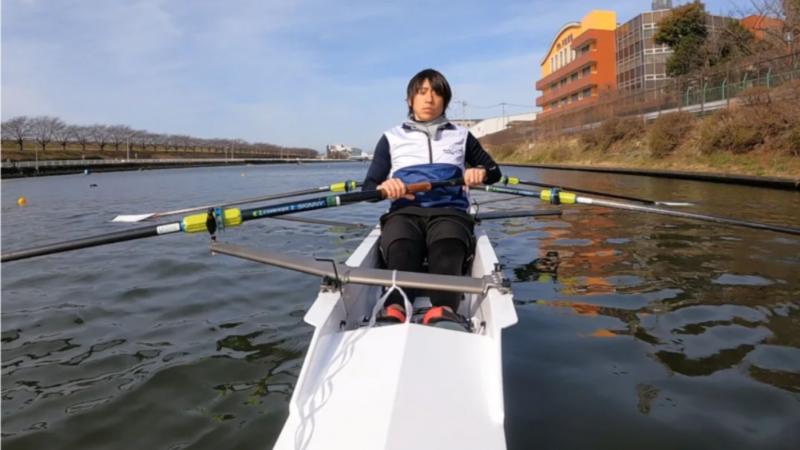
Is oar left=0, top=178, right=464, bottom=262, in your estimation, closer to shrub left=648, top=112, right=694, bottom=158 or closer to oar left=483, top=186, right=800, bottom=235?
oar left=483, top=186, right=800, bottom=235

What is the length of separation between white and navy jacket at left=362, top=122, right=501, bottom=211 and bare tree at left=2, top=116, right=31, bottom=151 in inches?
3537

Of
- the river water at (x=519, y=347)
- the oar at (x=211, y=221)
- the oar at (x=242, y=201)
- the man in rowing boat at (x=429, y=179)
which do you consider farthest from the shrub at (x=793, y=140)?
the oar at (x=211, y=221)

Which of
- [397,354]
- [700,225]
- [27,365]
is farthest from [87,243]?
[700,225]

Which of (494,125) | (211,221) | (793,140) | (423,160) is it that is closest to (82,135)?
(494,125)

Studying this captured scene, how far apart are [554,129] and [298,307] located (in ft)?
138

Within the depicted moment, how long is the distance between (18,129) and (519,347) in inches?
3622

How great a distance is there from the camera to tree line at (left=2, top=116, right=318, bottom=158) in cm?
7631

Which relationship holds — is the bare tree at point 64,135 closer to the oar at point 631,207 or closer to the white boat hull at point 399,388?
the oar at point 631,207

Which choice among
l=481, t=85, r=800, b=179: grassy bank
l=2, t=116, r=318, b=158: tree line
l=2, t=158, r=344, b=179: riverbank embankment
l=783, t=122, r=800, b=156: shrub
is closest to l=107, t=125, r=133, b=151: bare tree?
l=2, t=116, r=318, b=158: tree line

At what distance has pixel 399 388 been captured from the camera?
212 cm

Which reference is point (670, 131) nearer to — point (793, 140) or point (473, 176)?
point (793, 140)

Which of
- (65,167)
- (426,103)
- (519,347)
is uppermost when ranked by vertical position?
(65,167)

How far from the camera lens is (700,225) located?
8.98 meters

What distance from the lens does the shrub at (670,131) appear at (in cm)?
2238
